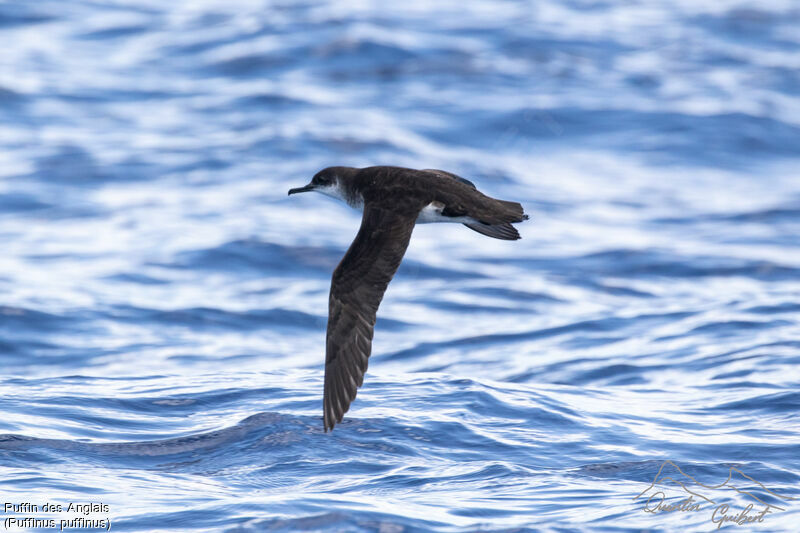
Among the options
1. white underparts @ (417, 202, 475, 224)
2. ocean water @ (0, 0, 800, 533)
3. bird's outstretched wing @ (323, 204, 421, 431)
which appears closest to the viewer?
bird's outstretched wing @ (323, 204, 421, 431)

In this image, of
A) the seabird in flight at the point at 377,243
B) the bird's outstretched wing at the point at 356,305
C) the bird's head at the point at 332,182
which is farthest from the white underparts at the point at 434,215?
the bird's head at the point at 332,182

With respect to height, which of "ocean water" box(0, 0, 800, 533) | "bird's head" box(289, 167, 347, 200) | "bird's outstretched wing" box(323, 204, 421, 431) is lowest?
"ocean water" box(0, 0, 800, 533)

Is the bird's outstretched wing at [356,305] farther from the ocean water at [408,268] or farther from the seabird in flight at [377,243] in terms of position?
the ocean water at [408,268]

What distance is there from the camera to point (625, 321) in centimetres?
1182

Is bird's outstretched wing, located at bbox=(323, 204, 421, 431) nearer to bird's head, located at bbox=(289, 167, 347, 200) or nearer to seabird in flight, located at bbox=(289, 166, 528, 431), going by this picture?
seabird in flight, located at bbox=(289, 166, 528, 431)

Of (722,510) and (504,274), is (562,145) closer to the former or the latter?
(504,274)

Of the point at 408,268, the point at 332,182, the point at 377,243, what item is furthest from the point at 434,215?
the point at 408,268

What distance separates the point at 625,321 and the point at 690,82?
32.1 feet

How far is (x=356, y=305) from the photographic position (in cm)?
671

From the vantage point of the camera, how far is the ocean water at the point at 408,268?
678 centimetres

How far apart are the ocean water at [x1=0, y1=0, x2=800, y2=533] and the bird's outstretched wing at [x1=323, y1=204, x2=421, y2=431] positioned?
616mm

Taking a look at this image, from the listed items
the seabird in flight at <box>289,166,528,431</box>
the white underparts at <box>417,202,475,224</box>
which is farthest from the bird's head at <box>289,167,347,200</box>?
the white underparts at <box>417,202,475,224</box>

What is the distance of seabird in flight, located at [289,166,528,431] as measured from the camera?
6613 mm

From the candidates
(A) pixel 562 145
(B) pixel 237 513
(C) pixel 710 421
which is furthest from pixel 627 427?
(A) pixel 562 145
